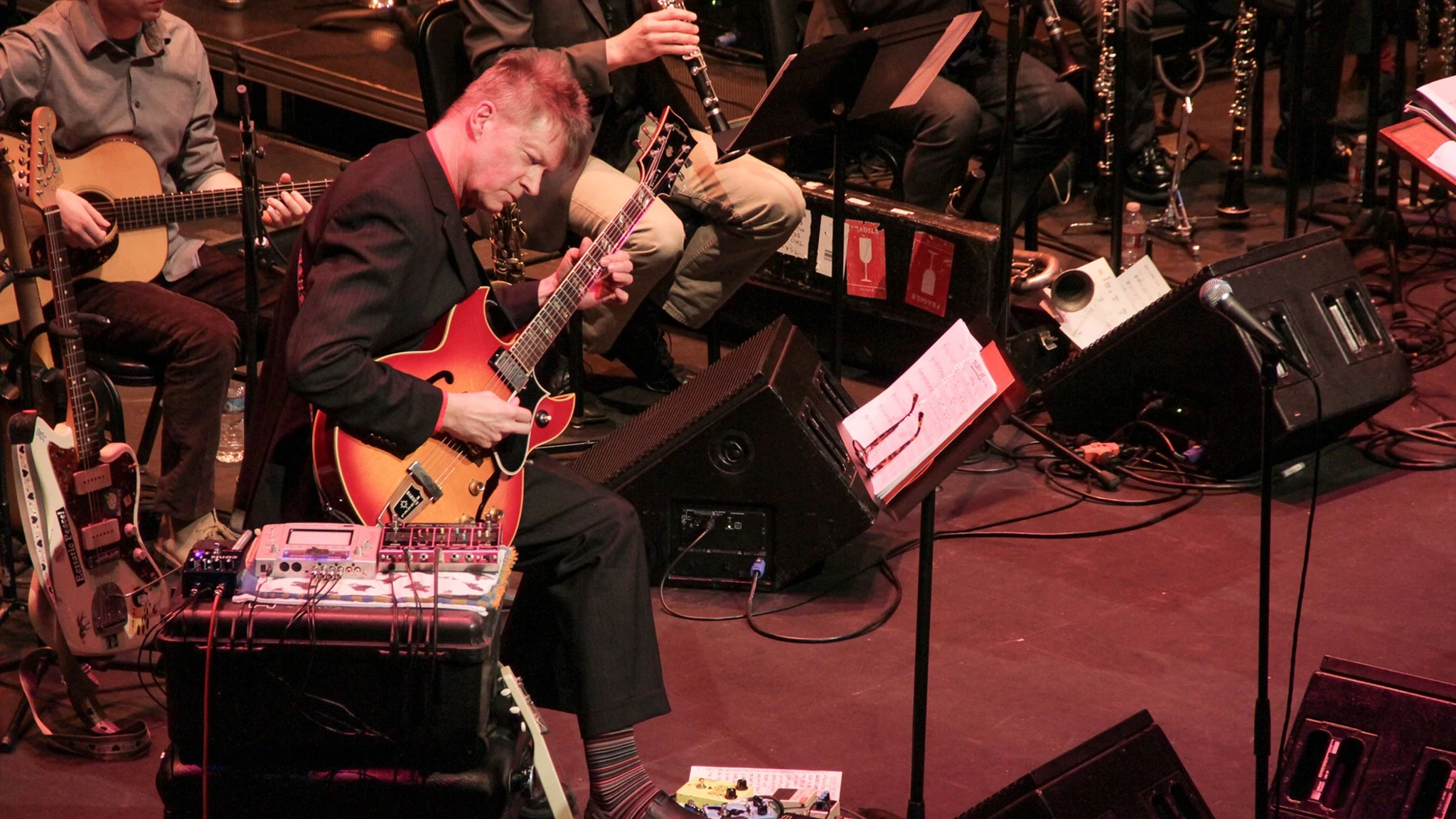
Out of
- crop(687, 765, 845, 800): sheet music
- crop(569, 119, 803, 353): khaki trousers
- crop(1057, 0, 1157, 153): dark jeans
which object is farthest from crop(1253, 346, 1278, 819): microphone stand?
crop(1057, 0, 1157, 153): dark jeans

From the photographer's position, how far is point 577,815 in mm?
3049

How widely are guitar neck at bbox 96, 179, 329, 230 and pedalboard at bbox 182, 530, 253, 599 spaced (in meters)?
1.50

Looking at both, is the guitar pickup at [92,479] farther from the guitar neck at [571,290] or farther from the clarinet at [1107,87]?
the clarinet at [1107,87]

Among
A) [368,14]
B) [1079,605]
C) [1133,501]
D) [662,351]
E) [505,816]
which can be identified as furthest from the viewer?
[368,14]

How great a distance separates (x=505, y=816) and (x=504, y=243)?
2.17 metres

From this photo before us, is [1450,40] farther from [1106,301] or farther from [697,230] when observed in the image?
[697,230]

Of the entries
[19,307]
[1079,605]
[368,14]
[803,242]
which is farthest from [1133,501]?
[368,14]

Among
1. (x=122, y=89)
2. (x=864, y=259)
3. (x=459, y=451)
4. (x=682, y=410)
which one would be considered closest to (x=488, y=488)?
(x=459, y=451)

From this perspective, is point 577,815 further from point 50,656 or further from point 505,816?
point 50,656

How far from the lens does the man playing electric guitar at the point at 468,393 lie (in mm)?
2838

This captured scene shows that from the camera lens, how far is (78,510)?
331 centimetres

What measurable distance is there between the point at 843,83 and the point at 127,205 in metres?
1.85

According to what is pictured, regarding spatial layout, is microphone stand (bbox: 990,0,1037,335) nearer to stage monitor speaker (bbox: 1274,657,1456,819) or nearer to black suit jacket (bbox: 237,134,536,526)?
stage monitor speaker (bbox: 1274,657,1456,819)

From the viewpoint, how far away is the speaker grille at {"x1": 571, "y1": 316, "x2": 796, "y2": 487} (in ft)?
12.3
